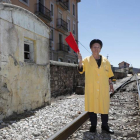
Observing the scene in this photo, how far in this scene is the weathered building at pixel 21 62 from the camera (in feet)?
→ 15.0

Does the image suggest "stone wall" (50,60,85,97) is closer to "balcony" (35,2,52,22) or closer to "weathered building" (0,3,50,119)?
"weathered building" (0,3,50,119)

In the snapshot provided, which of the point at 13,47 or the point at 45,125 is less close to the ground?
the point at 13,47

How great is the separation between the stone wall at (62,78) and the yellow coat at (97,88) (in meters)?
4.55

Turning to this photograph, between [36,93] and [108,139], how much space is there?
331cm

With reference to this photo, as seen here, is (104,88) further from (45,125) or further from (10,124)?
(10,124)

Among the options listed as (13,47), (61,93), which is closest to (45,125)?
(13,47)

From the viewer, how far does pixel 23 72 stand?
5.28 metres

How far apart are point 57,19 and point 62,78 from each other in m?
16.5

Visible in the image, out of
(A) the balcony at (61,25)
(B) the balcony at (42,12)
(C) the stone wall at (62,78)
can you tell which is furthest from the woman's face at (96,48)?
(A) the balcony at (61,25)

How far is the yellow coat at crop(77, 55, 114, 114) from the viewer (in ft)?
11.4

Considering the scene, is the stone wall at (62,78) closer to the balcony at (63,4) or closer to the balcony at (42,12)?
the balcony at (42,12)

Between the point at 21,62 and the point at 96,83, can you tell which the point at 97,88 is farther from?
the point at 21,62

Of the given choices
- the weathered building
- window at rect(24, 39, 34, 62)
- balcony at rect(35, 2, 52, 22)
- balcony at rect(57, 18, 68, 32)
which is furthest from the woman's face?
balcony at rect(57, 18, 68, 32)

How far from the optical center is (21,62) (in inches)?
205
